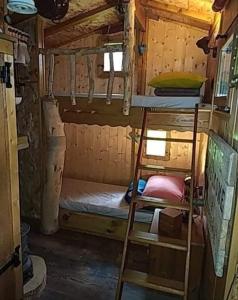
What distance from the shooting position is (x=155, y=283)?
84.7 inches

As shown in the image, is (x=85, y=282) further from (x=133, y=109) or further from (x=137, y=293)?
(x=133, y=109)

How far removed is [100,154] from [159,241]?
9.37 feet

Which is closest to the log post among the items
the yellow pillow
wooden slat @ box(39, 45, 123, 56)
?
wooden slat @ box(39, 45, 123, 56)

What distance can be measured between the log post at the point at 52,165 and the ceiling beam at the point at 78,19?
1.12 meters

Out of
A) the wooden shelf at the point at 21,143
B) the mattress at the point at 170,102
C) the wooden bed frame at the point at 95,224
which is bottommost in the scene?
the wooden bed frame at the point at 95,224

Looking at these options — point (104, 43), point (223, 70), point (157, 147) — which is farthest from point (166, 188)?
point (104, 43)

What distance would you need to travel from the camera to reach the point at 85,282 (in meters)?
2.81

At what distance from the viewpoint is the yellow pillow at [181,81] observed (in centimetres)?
290

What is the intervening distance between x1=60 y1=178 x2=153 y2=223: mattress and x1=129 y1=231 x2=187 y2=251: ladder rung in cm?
110

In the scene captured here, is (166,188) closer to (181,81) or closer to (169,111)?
(169,111)

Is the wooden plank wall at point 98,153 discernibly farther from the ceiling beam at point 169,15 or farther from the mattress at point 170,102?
the ceiling beam at point 169,15

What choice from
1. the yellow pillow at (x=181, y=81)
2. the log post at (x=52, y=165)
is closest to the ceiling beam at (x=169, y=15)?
the yellow pillow at (x=181, y=81)

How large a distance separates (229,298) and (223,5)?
89.4 inches

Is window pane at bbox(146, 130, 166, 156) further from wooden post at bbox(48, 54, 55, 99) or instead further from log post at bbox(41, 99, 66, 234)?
wooden post at bbox(48, 54, 55, 99)
